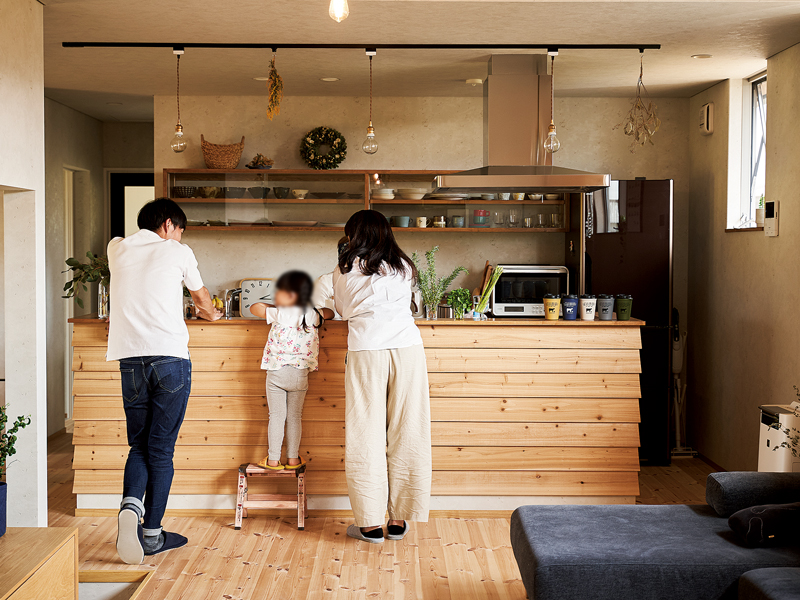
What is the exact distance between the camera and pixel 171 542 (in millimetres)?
2930

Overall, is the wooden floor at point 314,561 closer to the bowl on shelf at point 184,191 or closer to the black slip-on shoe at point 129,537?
the black slip-on shoe at point 129,537

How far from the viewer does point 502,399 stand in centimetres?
333

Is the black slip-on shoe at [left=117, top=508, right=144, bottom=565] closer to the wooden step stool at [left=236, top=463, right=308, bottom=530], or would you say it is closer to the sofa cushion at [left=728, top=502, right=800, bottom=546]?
the wooden step stool at [left=236, top=463, right=308, bottom=530]

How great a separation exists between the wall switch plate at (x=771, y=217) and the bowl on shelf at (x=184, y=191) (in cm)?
339

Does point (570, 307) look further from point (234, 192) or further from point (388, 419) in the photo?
point (234, 192)

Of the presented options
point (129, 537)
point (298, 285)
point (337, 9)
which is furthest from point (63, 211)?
point (298, 285)

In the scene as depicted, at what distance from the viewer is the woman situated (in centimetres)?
282

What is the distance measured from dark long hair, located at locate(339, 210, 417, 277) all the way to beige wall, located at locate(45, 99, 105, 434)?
3080 millimetres

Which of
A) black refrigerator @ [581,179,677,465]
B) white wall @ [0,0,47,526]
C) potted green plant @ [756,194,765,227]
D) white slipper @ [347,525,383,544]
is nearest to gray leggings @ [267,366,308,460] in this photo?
white slipper @ [347,525,383,544]

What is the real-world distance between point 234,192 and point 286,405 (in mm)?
1971

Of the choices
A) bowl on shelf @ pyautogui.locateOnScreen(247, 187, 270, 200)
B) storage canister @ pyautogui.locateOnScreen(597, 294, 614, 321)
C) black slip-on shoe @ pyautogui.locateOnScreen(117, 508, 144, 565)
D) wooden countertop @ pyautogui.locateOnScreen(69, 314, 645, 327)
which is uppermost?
bowl on shelf @ pyautogui.locateOnScreen(247, 187, 270, 200)

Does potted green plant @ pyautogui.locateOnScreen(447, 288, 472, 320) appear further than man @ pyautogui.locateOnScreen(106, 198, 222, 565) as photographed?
Yes

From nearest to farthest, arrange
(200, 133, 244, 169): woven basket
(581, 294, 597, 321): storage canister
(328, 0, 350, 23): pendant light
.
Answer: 1. (328, 0, 350, 23): pendant light
2. (581, 294, 597, 321): storage canister
3. (200, 133, 244, 169): woven basket

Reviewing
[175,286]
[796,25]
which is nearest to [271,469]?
[175,286]
